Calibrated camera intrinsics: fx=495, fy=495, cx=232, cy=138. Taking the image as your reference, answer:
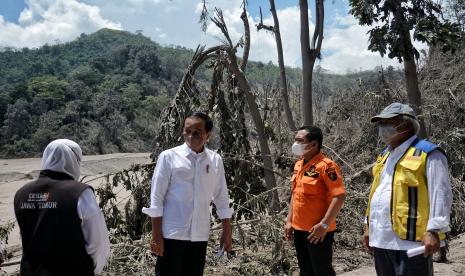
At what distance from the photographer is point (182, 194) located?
10.8 feet

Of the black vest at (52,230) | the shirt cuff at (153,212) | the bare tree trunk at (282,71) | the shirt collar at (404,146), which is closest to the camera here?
the black vest at (52,230)

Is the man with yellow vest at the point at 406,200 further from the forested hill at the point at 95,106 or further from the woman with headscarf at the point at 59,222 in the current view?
the forested hill at the point at 95,106

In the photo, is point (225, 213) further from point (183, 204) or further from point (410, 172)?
point (410, 172)

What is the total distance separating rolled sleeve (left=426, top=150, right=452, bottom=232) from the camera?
2.62 m

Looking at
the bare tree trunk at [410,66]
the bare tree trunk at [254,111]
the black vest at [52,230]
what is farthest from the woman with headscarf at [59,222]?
the bare tree trunk at [410,66]

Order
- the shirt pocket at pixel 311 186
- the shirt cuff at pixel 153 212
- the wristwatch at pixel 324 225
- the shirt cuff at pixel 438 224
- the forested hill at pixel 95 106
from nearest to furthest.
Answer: the shirt cuff at pixel 438 224
the shirt cuff at pixel 153 212
the wristwatch at pixel 324 225
the shirt pocket at pixel 311 186
the forested hill at pixel 95 106

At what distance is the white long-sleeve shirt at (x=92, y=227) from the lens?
2.48m

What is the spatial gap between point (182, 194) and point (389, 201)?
1307 millimetres

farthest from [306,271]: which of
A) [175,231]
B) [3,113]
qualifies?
[3,113]

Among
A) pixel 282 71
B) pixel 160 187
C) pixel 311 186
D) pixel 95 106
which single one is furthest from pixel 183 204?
pixel 95 106

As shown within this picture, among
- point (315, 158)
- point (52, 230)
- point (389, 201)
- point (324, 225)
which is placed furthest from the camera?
point (315, 158)

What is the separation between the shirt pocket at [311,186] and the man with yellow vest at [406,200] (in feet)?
2.00

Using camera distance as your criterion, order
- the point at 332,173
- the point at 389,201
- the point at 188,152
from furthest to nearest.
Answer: the point at 332,173 → the point at 188,152 → the point at 389,201

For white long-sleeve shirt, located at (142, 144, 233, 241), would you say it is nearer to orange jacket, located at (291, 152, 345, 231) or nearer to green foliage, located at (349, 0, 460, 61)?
orange jacket, located at (291, 152, 345, 231)
